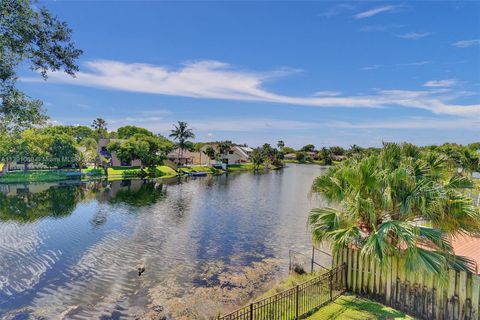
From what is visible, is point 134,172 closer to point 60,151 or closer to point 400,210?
point 60,151

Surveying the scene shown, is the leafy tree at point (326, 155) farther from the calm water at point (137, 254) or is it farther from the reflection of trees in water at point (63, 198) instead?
the calm water at point (137, 254)

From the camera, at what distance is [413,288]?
9531 mm

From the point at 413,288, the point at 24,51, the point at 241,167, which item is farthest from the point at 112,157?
the point at 413,288

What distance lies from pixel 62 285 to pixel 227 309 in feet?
26.1

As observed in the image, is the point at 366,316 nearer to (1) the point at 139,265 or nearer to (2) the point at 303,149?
(1) the point at 139,265

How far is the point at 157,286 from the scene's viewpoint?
1390 cm

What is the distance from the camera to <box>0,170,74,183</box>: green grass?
165ft

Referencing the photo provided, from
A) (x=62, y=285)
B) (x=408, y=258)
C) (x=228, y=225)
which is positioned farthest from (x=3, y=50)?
(x=228, y=225)

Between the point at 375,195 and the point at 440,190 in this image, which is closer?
the point at 440,190

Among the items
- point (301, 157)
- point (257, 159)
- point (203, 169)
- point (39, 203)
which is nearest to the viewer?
point (39, 203)

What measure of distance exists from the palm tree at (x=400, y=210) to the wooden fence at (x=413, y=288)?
496 mm

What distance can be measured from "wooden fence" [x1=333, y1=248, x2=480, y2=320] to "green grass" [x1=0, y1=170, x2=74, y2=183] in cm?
5602

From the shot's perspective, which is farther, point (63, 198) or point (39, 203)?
point (63, 198)

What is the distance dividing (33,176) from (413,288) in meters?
59.7
